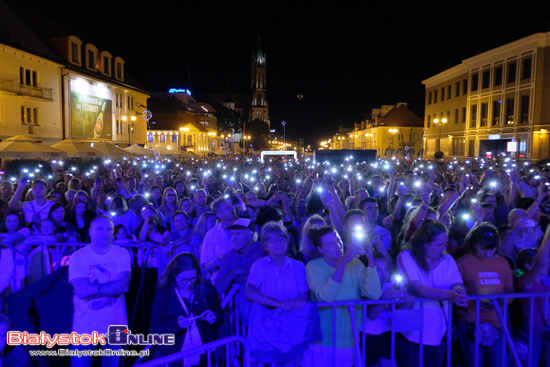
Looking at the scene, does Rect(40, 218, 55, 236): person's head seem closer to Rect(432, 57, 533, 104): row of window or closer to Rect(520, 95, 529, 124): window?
Rect(432, 57, 533, 104): row of window

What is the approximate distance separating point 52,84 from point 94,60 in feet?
20.3

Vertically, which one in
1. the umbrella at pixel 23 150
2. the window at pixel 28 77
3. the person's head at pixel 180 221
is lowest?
the person's head at pixel 180 221

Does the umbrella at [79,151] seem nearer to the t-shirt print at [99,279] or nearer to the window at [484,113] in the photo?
the t-shirt print at [99,279]

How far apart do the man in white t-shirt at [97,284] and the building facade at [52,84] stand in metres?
23.8

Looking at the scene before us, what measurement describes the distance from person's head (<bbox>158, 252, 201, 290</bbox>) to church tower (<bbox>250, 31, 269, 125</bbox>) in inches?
5273

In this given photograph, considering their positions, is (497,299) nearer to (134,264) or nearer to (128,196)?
(134,264)

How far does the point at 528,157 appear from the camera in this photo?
3142 cm

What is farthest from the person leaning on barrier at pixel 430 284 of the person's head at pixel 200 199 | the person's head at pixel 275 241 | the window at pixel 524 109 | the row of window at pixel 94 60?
the window at pixel 524 109

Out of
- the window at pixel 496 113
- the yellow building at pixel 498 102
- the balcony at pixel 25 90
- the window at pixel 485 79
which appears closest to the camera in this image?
the balcony at pixel 25 90

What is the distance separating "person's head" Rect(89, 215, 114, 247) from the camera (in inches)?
153

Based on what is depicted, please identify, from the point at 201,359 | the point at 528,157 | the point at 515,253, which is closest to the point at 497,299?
the point at 515,253

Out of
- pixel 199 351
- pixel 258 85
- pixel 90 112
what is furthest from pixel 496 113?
pixel 258 85

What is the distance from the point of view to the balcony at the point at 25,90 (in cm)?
2355

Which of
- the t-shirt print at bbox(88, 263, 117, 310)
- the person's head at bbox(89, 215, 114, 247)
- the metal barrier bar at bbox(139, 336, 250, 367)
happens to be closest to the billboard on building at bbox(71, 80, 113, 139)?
the person's head at bbox(89, 215, 114, 247)
